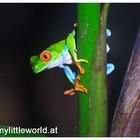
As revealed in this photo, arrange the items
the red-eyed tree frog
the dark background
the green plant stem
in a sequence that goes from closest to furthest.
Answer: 1. the green plant stem
2. the red-eyed tree frog
3. the dark background

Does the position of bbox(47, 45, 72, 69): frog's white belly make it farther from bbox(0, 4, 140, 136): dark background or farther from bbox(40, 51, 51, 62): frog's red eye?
bbox(0, 4, 140, 136): dark background

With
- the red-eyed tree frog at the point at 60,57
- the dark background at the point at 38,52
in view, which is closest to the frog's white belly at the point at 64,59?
the red-eyed tree frog at the point at 60,57

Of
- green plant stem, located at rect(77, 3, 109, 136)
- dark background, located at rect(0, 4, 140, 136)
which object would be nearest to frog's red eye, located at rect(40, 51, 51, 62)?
dark background, located at rect(0, 4, 140, 136)

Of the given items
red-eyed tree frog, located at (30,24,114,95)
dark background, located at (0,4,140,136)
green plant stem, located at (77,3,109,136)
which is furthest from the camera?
dark background, located at (0,4,140,136)

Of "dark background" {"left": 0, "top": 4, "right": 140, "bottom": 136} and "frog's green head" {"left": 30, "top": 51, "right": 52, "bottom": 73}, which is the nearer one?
"frog's green head" {"left": 30, "top": 51, "right": 52, "bottom": 73}

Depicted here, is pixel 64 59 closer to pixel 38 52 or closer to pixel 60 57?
pixel 60 57

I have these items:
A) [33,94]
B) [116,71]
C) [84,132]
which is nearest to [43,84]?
[33,94]
